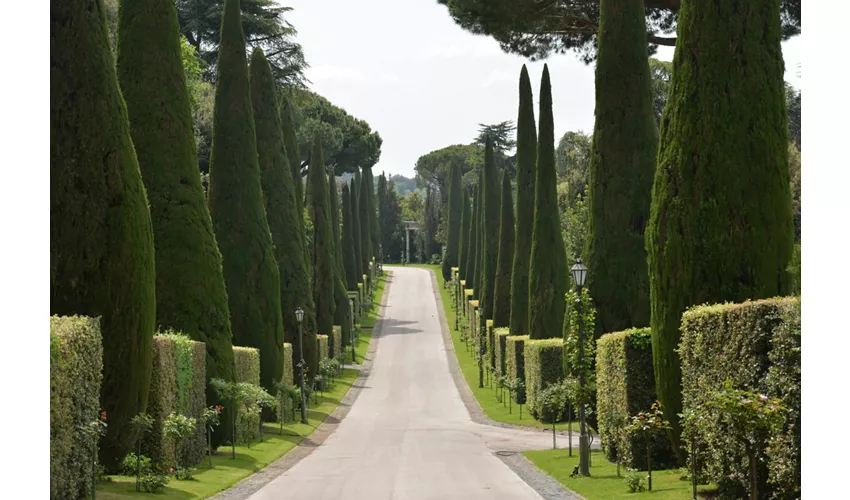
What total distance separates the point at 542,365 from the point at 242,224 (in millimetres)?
11133

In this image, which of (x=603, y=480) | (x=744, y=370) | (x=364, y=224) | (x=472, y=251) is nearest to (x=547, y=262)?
(x=603, y=480)

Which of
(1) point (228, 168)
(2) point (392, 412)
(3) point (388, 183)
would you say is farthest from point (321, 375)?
(3) point (388, 183)

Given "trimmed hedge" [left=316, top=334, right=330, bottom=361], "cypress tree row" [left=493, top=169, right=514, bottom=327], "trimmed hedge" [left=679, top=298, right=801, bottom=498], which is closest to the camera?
"trimmed hedge" [left=679, top=298, right=801, bottom=498]

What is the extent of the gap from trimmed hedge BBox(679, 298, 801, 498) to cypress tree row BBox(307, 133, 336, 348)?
40.9m

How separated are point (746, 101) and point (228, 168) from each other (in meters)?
19.0

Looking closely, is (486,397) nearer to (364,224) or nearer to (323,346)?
(323,346)

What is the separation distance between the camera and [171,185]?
24.5 m

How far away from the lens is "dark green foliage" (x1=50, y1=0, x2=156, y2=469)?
55.2 feet

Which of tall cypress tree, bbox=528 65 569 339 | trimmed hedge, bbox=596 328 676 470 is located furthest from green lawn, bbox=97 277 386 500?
tall cypress tree, bbox=528 65 569 339

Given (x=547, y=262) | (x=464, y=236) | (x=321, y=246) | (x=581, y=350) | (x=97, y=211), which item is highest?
(x=464, y=236)

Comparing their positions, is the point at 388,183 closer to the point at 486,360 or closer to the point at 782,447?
the point at 486,360

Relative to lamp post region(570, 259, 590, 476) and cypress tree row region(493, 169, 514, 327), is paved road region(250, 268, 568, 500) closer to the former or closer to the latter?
lamp post region(570, 259, 590, 476)

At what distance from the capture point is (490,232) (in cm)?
6594

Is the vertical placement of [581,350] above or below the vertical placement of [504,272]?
below
